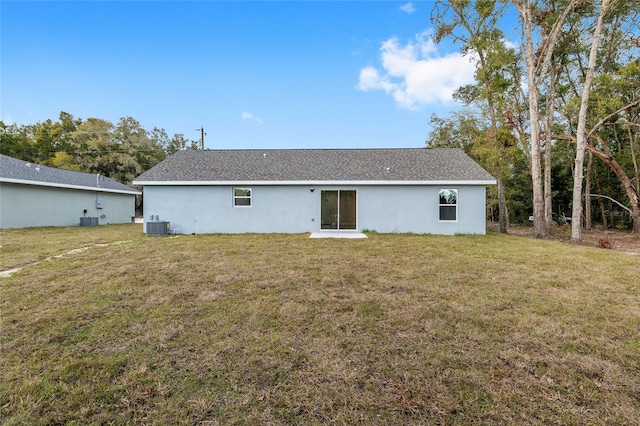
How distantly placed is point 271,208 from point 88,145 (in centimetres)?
2650

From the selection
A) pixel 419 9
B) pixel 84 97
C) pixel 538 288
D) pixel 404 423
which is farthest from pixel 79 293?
pixel 84 97

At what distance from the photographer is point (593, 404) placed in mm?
2023

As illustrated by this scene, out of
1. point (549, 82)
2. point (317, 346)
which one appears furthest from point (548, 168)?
point (317, 346)

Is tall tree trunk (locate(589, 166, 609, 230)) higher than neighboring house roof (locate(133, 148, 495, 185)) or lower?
lower

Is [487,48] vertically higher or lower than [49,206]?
higher

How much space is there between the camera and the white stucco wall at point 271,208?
11.1m

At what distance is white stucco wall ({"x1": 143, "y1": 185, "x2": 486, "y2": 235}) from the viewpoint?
11.1 meters

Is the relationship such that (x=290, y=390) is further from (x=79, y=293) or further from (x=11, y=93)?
(x=11, y=93)

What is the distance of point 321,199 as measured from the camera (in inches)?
450

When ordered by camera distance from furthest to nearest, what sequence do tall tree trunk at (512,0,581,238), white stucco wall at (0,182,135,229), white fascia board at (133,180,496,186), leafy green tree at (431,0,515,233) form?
white stucco wall at (0,182,135,229) < leafy green tree at (431,0,515,233) < tall tree trunk at (512,0,581,238) < white fascia board at (133,180,496,186)

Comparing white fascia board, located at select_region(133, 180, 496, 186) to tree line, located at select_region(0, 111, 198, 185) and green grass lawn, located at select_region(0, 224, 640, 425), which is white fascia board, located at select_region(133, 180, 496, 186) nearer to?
green grass lawn, located at select_region(0, 224, 640, 425)

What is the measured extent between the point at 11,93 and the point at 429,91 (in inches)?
995

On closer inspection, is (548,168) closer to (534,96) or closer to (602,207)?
(534,96)

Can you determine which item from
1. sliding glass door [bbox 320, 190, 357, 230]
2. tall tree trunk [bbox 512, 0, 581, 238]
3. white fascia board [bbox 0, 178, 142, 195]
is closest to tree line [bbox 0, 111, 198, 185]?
white fascia board [bbox 0, 178, 142, 195]
